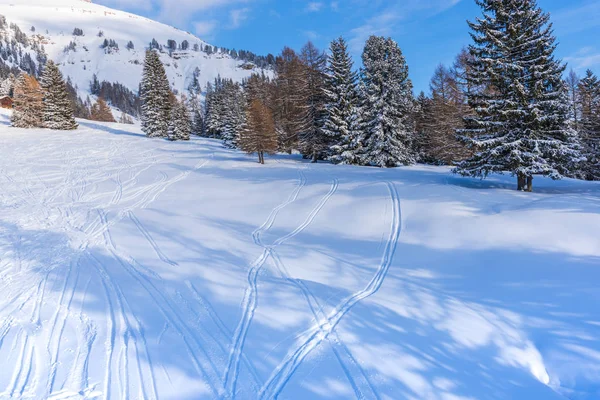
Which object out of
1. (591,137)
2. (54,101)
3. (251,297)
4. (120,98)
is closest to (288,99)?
(251,297)

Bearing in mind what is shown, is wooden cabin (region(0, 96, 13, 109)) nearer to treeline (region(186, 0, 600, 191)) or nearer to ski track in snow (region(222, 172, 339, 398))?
treeline (region(186, 0, 600, 191))

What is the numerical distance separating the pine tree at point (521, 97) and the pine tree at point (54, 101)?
1621 inches

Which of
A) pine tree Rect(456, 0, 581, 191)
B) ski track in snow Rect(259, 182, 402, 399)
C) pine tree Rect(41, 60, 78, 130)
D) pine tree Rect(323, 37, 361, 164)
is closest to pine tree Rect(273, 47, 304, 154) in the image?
pine tree Rect(323, 37, 361, 164)

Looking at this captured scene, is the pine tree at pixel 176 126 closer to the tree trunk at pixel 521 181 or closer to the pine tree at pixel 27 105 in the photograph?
the pine tree at pixel 27 105

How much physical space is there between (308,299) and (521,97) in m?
11.6

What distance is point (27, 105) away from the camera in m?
34.1

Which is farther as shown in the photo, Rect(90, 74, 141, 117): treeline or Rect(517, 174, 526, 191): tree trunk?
Rect(90, 74, 141, 117): treeline

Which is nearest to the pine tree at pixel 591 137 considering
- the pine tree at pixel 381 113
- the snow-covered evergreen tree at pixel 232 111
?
the pine tree at pixel 381 113

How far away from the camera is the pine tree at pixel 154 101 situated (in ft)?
116

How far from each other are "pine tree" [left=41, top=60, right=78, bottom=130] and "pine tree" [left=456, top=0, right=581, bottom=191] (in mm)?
41165

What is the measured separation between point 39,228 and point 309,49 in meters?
20.9

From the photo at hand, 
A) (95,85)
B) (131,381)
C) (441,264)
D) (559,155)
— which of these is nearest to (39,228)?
(131,381)

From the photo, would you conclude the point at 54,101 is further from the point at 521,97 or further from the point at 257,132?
the point at 521,97

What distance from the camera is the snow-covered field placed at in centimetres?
385
